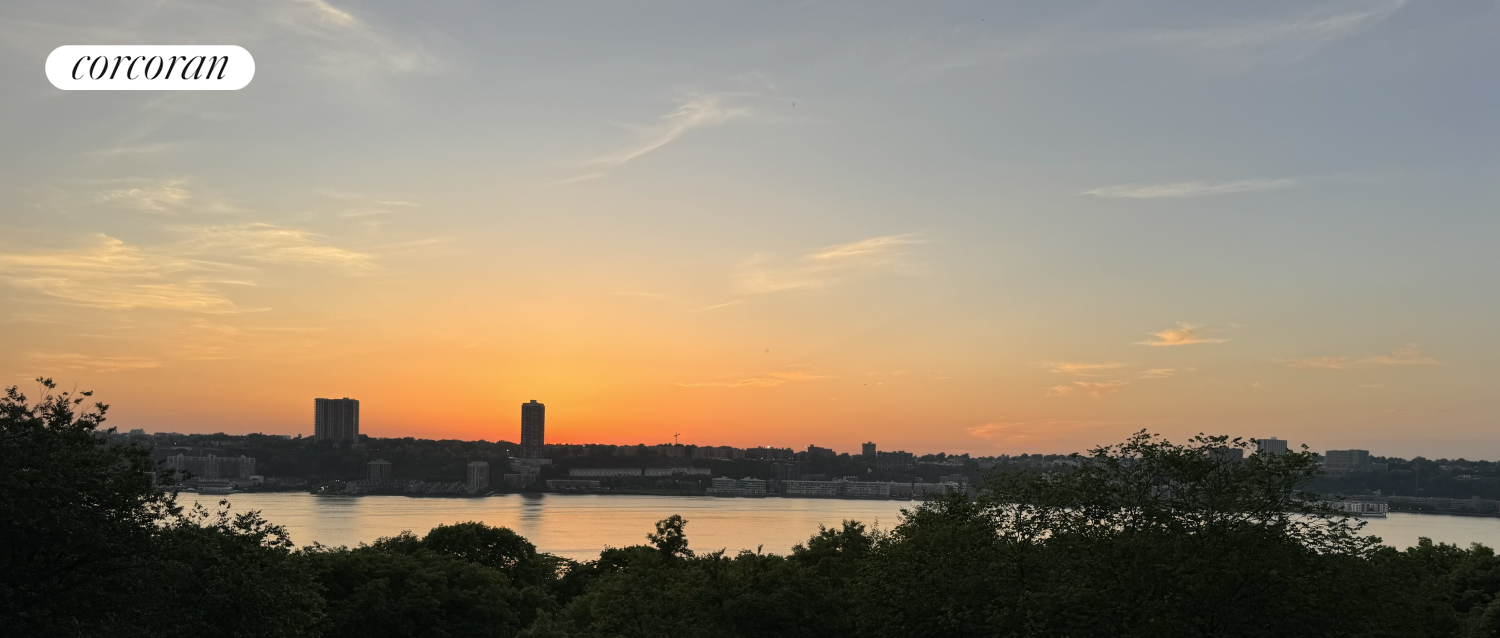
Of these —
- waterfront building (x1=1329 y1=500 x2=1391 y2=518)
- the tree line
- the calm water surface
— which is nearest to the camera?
the tree line

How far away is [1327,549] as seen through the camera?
2692 centimetres

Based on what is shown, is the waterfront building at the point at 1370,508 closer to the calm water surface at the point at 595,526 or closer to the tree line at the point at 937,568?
the calm water surface at the point at 595,526

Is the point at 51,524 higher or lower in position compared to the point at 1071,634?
higher

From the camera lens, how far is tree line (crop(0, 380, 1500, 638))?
23.0 meters

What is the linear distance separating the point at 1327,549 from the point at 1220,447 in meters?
3.57

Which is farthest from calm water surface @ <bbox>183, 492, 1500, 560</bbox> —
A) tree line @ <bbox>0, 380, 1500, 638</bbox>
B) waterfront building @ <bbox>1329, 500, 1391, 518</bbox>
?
tree line @ <bbox>0, 380, 1500, 638</bbox>

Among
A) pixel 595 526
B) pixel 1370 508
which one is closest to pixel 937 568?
pixel 595 526

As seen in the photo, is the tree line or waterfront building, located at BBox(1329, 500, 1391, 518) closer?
the tree line

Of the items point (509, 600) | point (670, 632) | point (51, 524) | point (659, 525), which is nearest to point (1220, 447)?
point (670, 632)

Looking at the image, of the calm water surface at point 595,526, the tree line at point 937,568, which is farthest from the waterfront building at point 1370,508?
Result: the tree line at point 937,568

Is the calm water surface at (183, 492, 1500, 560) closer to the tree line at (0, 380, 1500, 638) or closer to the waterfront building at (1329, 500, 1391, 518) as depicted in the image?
the waterfront building at (1329, 500, 1391, 518)

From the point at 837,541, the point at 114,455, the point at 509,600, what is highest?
the point at 114,455

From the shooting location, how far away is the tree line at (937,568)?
75.6ft

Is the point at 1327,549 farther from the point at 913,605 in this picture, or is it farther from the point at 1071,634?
the point at 913,605
